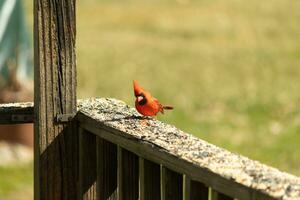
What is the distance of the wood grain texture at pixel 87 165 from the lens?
3.20 m

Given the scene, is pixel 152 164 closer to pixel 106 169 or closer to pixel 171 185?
pixel 171 185

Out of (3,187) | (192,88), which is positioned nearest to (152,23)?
(192,88)

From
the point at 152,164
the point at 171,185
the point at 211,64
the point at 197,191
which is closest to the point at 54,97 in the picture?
the point at 152,164

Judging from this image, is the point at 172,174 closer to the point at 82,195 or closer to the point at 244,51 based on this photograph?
the point at 82,195

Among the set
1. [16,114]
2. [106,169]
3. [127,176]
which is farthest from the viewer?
[16,114]

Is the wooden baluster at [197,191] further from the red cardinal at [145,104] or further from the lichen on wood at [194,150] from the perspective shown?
the red cardinal at [145,104]

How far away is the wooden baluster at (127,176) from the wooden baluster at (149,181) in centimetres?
15

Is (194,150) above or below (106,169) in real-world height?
above

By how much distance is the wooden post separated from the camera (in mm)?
3123

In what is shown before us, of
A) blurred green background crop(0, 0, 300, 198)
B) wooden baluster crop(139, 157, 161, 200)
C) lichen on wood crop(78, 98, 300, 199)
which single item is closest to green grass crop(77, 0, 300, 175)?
blurred green background crop(0, 0, 300, 198)

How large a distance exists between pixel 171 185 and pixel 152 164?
149 millimetres

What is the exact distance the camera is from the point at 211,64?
580 inches

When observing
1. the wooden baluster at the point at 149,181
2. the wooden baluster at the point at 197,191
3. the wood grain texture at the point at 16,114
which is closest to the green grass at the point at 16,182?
the wood grain texture at the point at 16,114

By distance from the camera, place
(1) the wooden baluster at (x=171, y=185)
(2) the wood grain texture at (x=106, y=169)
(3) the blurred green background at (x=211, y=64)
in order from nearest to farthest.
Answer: (1) the wooden baluster at (x=171, y=185) < (2) the wood grain texture at (x=106, y=169) < (3) the blurred green background at (x=211, y=64)
